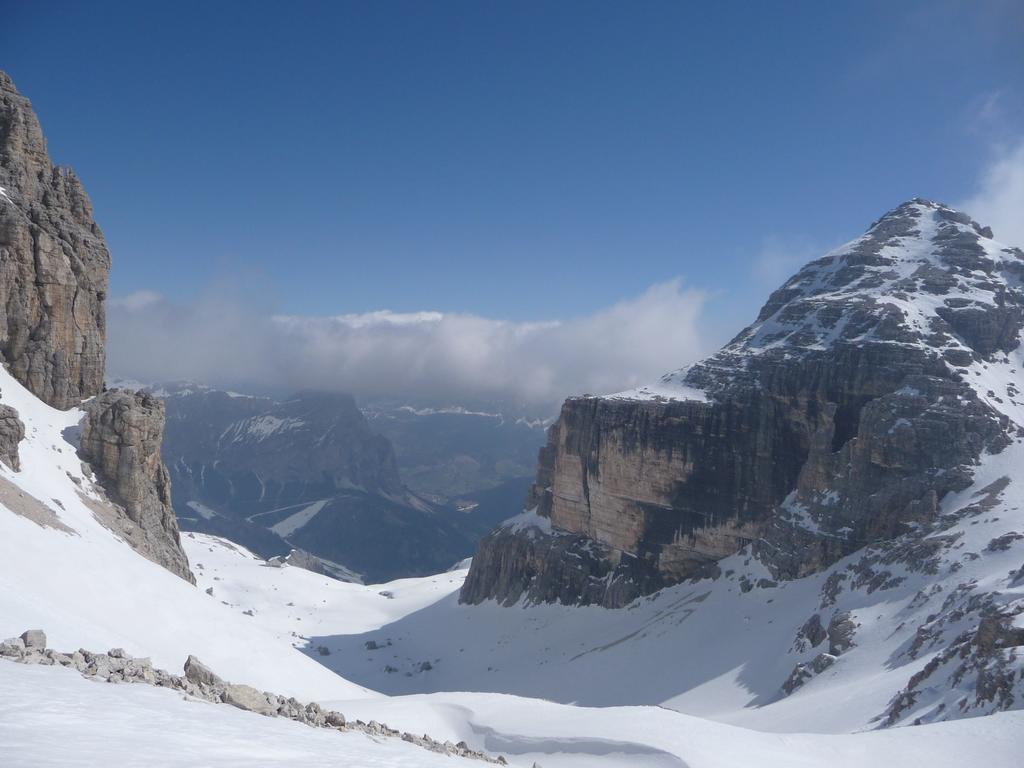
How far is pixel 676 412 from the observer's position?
108m

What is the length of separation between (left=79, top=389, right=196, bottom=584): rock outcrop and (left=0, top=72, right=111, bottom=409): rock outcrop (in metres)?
4.33

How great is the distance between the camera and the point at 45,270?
58625 millimetres

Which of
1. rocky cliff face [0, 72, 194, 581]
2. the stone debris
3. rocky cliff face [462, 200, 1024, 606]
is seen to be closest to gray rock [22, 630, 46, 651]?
the stone debris

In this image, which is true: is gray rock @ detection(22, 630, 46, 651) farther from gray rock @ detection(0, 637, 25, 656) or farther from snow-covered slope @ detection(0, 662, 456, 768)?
snow-covered slope @ detection(0, 662, 456, 768)

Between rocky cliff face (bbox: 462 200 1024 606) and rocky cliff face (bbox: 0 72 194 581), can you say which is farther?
rocky cliff face (bbox: 462 200 1024 606)

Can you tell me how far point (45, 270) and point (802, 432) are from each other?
9146cm

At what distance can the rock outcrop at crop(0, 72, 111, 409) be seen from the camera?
56.7m

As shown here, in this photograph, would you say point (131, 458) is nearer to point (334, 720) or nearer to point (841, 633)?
point (334, 720)

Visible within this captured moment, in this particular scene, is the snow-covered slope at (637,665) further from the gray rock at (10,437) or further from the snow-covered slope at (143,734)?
the gray rock at (10,437)

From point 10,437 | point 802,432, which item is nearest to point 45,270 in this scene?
point 10,437

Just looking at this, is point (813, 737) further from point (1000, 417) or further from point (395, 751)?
point (1000, 417)

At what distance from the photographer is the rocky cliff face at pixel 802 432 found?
3250 inches

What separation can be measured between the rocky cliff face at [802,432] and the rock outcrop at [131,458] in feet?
225

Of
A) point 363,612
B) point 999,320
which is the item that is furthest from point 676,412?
point 363,612
